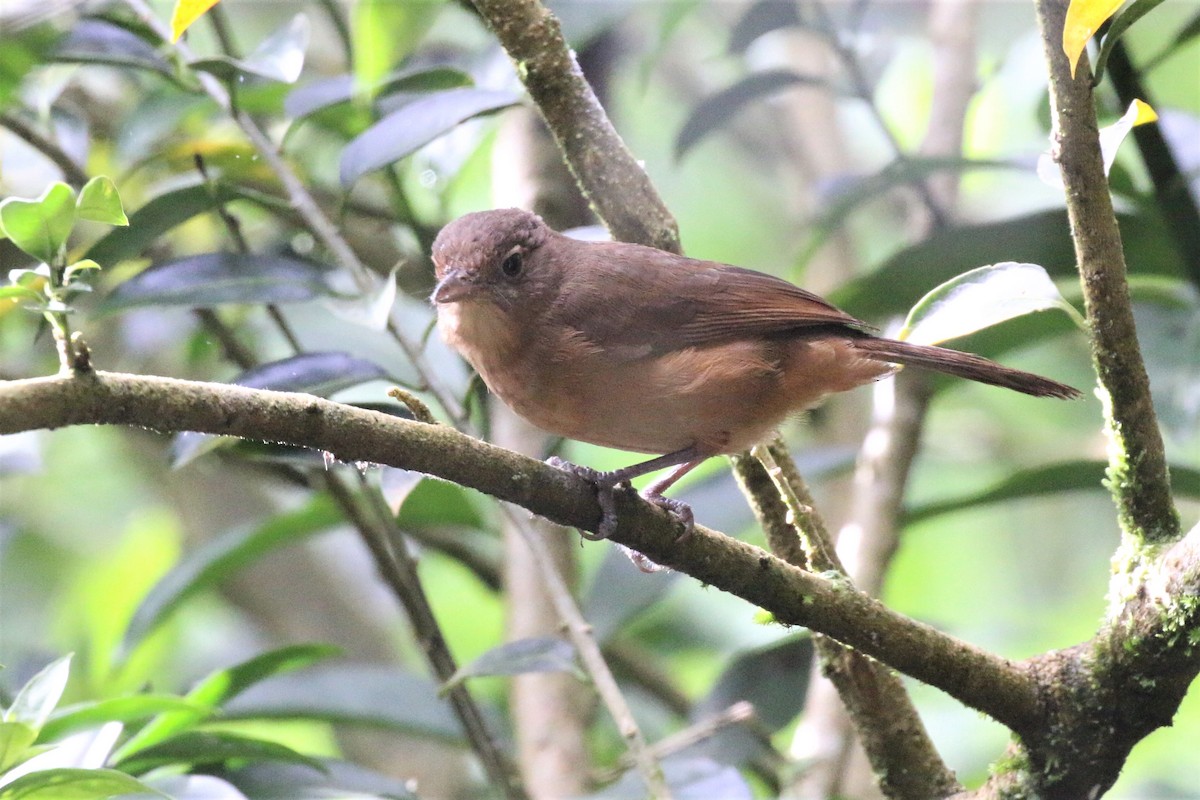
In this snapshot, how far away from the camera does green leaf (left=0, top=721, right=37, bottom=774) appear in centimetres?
208

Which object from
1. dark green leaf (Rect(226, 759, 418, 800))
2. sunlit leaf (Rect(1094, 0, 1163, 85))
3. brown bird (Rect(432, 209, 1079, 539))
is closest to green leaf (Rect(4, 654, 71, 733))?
dark green leaf (Rect(226, 759, 418, 800))

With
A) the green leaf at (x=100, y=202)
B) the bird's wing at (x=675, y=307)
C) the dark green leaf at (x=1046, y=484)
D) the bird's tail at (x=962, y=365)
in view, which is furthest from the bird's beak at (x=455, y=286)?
the dark green leaf at (x=1046, y=484)

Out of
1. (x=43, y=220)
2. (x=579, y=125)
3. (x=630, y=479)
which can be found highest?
(x=579, y=125)

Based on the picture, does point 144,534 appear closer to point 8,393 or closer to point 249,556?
point 249,556

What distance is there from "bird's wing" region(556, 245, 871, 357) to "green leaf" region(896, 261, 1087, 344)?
922mm

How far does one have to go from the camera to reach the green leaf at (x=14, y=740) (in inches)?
81.9

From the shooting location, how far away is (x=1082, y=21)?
6.61ft

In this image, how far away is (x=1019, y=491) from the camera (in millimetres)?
4027

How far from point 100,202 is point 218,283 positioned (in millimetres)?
1297

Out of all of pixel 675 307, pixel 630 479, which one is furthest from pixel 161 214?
pixel 630 479

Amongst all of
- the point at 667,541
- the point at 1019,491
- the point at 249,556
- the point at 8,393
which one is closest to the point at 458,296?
the point at 667,541

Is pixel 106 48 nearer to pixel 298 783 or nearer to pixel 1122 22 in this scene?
pixel 298 783

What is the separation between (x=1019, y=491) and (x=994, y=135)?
2.50 metres

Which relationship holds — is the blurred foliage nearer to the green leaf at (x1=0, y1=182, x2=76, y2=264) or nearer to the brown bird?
the green leaf at (x1=0, y1=182, x2=76, y2=264)
